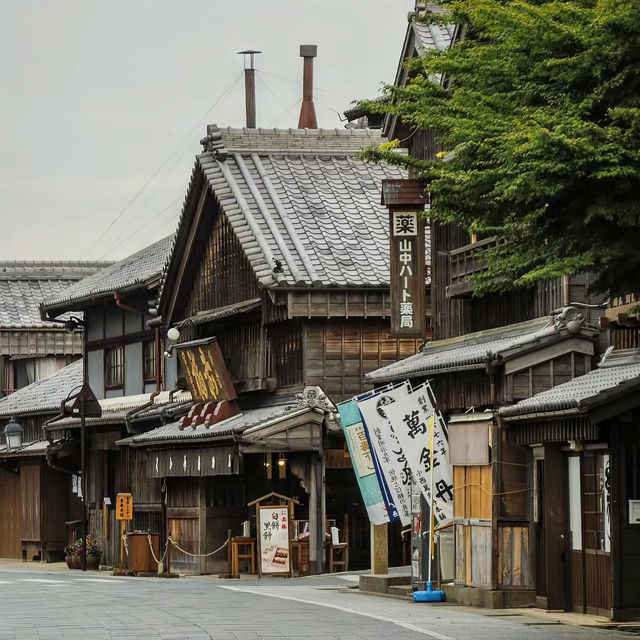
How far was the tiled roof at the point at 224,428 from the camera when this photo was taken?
3509 cm

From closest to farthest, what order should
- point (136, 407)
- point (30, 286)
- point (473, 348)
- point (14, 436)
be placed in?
point (473, 348) → point (136, 407) → point (14, 436) → point (30, 286)

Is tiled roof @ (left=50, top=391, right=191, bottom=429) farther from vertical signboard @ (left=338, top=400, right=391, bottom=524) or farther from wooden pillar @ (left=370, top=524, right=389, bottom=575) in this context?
wooden pillar @ (left=370, top=524, right=389, bottom=575)

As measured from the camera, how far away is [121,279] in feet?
155

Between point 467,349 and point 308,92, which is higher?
point 308,92

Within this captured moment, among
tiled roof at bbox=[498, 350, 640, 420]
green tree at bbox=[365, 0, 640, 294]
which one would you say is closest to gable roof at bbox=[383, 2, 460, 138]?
tiled roof at bbox=[498, 350, 640, 420]

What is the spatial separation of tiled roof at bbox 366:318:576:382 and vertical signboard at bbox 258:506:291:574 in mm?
4626

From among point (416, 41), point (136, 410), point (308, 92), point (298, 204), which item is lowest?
point (136, 410)

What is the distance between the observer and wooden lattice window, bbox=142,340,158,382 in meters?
45.8

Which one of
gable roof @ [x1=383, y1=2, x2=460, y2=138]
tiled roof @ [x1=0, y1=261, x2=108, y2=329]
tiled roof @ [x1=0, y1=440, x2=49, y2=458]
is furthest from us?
tiled roof @ [x1=0, y1=261, x2=108, y2=329]

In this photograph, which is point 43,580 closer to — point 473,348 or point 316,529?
point 316,529

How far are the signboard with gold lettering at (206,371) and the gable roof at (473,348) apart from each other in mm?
7563

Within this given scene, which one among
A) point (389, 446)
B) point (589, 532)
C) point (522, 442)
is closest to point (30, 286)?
point (389, 446)

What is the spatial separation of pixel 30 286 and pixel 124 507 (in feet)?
72.4

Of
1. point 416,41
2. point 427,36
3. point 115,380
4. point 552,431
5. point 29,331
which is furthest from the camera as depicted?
point 29,331
